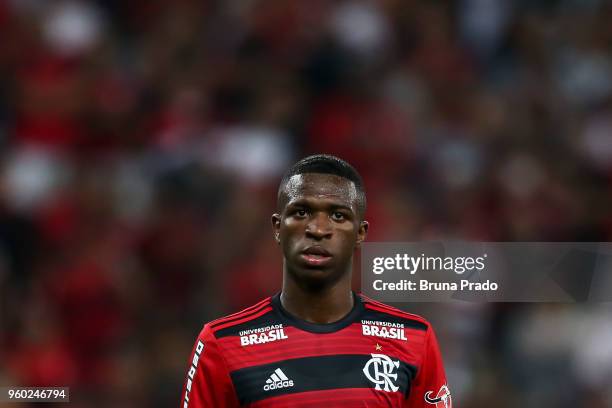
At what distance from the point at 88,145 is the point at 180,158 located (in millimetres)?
499

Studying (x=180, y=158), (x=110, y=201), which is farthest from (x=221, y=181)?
(x=110, y=201)

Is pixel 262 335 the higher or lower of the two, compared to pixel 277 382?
higher

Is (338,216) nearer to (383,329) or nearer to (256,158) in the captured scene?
(383,329)

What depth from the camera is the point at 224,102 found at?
171 inches

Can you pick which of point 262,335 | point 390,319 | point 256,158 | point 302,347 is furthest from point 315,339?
point 256,158

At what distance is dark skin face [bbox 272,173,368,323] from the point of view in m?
2.69

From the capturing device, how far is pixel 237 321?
2.83m

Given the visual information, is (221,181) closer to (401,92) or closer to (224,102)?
(224,102)

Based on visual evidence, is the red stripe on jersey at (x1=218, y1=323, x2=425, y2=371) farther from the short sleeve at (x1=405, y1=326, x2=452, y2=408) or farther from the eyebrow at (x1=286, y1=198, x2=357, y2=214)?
the eyebrow at (x1=286, y1=198, x2=357, y2=214)

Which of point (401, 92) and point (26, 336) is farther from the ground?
point (401, 92)

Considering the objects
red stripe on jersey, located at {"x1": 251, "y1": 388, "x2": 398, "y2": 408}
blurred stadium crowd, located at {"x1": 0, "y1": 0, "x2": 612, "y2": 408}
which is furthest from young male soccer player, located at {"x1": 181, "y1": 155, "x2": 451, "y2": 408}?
blurred stadium crowd, located at {"x1": 0, "y1": 0, "x2": 612, "y2": 408}

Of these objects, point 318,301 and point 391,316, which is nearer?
point 318,301

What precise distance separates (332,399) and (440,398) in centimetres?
37

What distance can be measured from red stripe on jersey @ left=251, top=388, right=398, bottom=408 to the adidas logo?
0.03m
